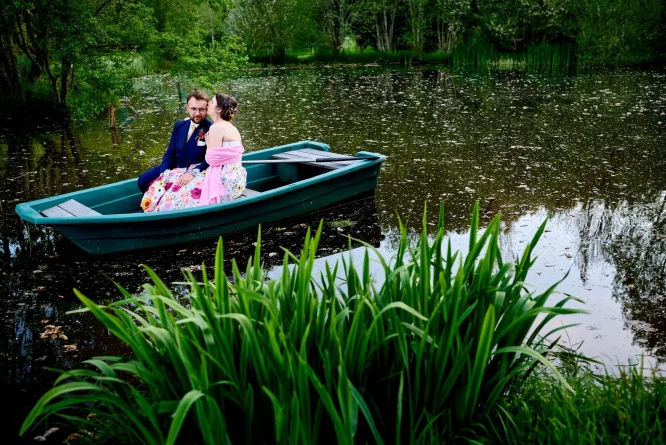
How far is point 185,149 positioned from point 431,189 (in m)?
2.99

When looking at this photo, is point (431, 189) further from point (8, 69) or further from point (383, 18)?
point (383, 18)

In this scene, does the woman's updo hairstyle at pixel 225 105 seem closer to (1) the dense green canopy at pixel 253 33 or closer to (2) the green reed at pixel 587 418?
(2) the green reed at pixel 587 418

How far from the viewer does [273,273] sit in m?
5.37

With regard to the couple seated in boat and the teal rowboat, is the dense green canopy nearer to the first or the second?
the teal rowboat

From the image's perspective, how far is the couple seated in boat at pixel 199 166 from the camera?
236 inches

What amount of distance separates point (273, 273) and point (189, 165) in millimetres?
1649

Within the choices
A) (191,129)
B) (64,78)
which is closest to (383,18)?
(64,78)

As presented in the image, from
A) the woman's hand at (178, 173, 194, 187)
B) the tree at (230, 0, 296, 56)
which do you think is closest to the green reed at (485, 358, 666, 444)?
the woman's hand at (178, 173, 194, 187)

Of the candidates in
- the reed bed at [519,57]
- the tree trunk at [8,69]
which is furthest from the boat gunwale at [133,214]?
the reed bed at [519,57]

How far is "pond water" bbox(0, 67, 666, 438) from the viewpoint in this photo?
4.41 m

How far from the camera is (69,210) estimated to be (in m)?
5.64

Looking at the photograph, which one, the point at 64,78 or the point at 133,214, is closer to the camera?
the point at 133,214

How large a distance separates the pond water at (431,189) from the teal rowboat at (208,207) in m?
0.16

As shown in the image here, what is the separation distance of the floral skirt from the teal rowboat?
294mm
